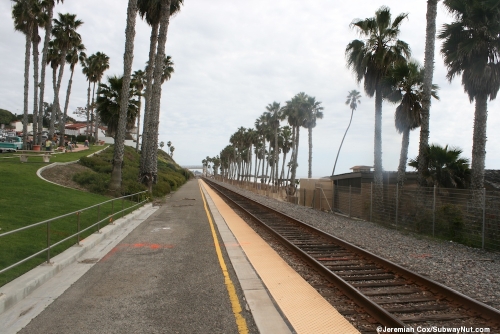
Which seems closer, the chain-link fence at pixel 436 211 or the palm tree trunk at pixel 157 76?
the chain-link fence at pixel 436 211

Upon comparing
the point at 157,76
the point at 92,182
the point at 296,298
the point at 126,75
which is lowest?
the point at 296,298

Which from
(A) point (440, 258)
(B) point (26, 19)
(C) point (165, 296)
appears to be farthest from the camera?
(B) point (26, 19)

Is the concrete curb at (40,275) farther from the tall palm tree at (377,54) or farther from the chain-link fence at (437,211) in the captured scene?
the tall palm tree at (377,54)

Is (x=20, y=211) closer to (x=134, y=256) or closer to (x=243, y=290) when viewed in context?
(x=134, y=256)

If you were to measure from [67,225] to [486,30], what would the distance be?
56.9 ft

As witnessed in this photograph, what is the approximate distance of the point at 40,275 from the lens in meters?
6.90

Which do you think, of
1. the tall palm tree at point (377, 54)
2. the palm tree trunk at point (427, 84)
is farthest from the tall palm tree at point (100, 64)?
the palm tree trunk at point (427, 84)

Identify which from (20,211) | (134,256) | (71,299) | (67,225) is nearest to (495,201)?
(134,256)

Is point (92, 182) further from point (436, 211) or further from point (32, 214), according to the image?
point (436, 211)

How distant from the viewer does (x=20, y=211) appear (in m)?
11.6

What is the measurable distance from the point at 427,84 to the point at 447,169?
4121mm

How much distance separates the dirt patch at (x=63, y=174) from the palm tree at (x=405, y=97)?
18.0 metres

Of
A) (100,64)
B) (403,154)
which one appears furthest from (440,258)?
(100,64)

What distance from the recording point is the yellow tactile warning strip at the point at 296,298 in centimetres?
515
